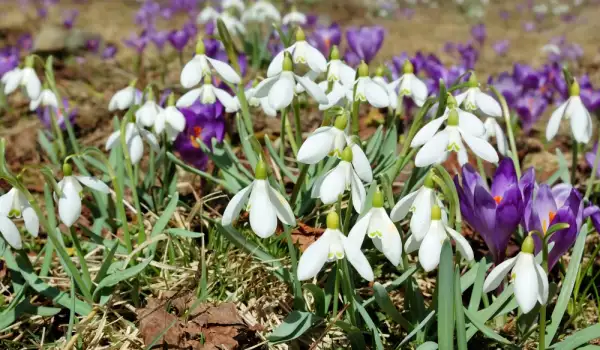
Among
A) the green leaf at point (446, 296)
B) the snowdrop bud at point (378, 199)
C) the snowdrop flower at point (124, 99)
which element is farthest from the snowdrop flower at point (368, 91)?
the snowdrop flower at point (124, 99)

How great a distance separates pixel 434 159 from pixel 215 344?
0.82 metres

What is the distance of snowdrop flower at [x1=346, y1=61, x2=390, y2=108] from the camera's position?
1.82 meters

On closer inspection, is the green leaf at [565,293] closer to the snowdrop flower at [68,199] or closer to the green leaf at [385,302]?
the green leaf at [385,302]

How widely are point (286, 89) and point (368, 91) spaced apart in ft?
0.98

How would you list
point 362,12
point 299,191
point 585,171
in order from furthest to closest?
point 362,12 < point 585,171 < point 299,191

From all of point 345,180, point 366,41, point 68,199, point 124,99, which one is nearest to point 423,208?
point 345,180

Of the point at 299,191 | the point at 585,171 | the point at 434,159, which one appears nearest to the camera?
the point at 434,159

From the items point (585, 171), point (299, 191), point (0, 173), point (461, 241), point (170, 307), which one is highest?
point (0, 173)

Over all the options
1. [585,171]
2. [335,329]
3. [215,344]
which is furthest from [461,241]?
[585,171]

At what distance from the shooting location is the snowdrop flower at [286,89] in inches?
65.1

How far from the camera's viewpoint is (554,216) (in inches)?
68.9

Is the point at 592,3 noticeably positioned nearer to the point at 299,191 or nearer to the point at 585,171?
the point at 585,171

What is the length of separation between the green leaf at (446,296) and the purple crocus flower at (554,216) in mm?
484

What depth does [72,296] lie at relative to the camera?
181cm
